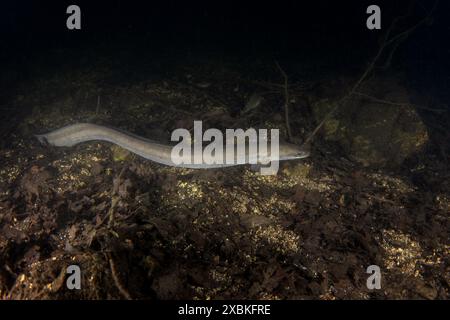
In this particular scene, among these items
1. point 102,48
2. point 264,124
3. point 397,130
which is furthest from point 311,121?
point 102,48

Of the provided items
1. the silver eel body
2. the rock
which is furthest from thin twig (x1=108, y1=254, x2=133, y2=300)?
the rock

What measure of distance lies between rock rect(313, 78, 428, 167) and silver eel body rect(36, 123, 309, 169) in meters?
1.70

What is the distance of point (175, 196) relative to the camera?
14.2 ft

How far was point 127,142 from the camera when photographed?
5.31m

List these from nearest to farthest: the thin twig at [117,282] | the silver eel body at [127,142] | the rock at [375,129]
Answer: the thin twig at [117,282] < the silver eel body at [127,142] < the rock at [375,129]

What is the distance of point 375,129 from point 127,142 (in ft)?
16.7

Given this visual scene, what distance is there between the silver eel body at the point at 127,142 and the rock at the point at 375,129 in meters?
1.70

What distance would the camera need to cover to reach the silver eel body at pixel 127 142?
4992 mm

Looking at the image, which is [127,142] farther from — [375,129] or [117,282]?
Answer: [375,129]

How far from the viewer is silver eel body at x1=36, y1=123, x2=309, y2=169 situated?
499 centimetres

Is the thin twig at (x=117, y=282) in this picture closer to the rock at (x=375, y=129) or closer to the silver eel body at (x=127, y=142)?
the silver eel body at (x=127, y=142)

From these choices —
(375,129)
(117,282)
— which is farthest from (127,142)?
(375,129)

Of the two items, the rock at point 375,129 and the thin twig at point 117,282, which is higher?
the rock at point 375,129

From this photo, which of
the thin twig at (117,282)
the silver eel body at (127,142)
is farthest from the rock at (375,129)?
the thin twig at (117,282)
